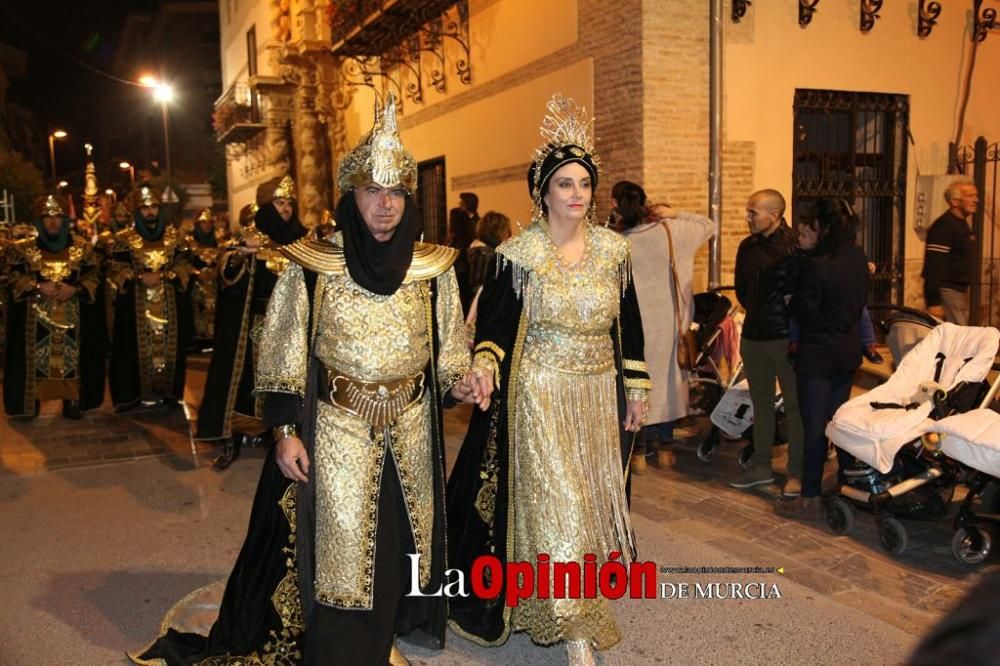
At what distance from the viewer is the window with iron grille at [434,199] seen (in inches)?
610

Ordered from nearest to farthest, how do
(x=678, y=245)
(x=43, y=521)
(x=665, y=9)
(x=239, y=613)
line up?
1. (x=239, y=613)
2. (x=43, y=521)
3. (x=678, y=245)
4. (x=665, y=9)

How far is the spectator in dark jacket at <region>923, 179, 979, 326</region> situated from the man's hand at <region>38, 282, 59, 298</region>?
8.39 m

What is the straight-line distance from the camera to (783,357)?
6207 millimetres

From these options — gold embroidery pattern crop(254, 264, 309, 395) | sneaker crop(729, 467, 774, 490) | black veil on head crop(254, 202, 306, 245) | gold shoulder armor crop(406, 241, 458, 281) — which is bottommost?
sneaker crop(729, 467, 774, 490)

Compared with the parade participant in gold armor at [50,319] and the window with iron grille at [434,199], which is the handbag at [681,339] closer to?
the parade participant in gold armor at [50,319]

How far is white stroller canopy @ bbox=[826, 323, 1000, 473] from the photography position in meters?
5.01

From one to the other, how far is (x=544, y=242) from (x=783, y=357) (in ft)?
9.28

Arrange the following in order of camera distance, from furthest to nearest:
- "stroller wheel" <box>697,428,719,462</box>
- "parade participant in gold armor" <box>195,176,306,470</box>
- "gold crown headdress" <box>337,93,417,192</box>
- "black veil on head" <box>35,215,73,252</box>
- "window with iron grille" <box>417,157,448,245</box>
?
"window with iron grille" <box>417,157,448,245</box>, "black veil on head" <box>35,215,73,252</box>, "stroller wheel" <box>697,428,719,462</box>, "parade participant in gold armor" <box>195,176,306,470</box>, "gold crown headdress" <box>337,93,417,192</box>

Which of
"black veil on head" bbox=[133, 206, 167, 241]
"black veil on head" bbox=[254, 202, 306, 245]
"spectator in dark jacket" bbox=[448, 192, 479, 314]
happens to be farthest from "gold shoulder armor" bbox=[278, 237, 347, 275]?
"black veil on head" bbox=[133, 206, 167, 241]

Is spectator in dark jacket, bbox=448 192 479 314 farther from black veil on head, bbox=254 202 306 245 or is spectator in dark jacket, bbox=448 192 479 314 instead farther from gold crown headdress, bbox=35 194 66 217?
gold crown headdress, bbox=35 194 66 217

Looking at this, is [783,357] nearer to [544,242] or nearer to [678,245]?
[678,245]

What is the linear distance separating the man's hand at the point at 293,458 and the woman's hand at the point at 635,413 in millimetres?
1464

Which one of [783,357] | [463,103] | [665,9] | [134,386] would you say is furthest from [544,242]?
[463,103]

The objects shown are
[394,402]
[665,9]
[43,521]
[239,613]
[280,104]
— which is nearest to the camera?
[394,402]
